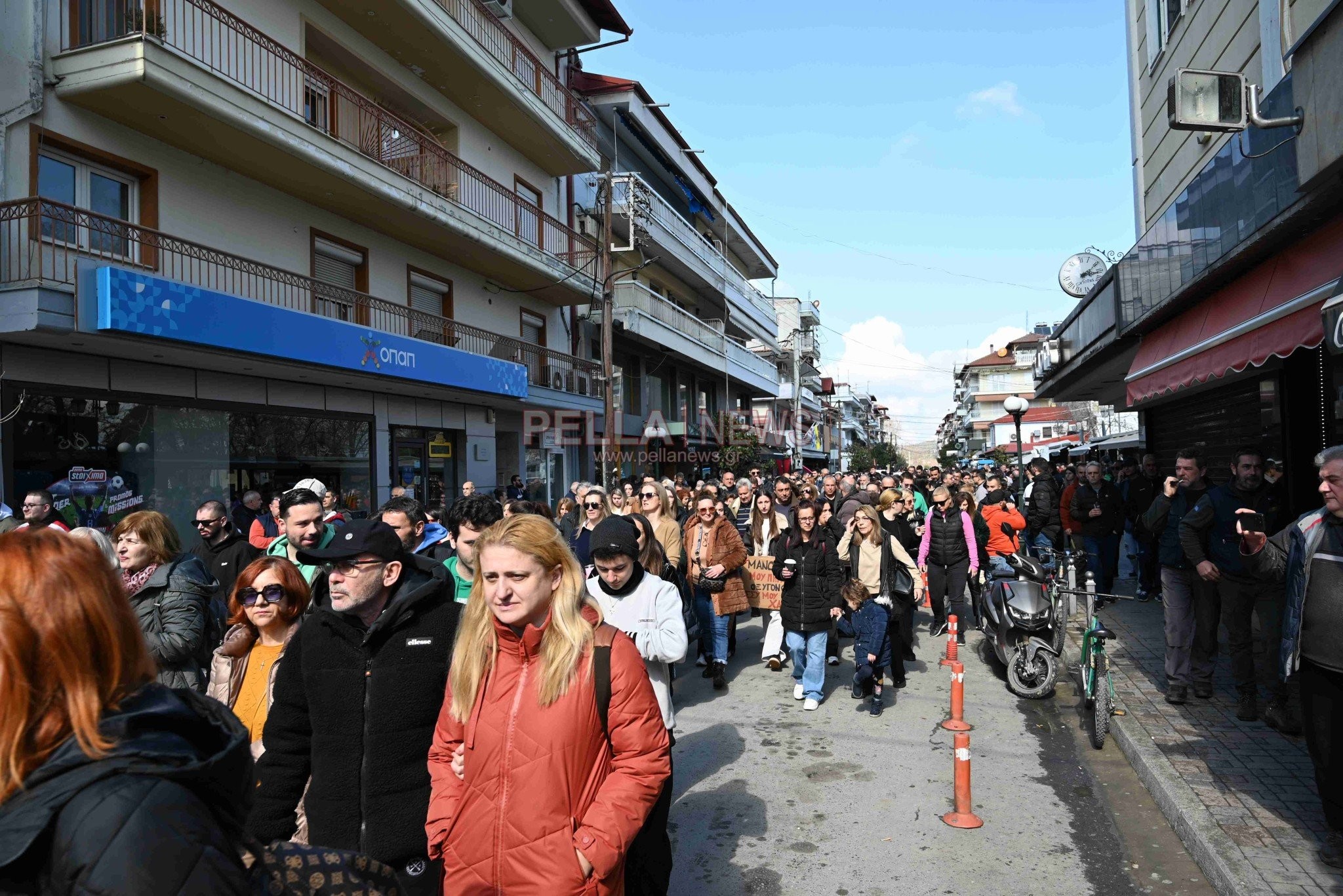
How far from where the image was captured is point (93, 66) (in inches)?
396

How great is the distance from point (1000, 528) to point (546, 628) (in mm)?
9685

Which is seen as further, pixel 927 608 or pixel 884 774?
pixel 927 608

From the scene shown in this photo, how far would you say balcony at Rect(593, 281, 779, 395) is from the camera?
1018 inches

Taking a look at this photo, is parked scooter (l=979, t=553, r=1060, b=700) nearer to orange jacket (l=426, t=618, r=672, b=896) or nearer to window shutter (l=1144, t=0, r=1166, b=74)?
orange jacket (l=426, t=618, r=672, b=896)

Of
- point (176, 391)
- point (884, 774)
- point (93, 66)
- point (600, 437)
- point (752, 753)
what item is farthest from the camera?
point (600, 437)

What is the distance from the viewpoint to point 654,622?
15.3 feet

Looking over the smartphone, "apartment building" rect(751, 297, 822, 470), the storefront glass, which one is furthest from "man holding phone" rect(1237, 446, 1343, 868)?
"apartment building" rect(751, 297, 822, 470)

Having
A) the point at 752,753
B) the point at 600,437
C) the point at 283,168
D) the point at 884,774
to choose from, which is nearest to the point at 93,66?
the point at 283,168

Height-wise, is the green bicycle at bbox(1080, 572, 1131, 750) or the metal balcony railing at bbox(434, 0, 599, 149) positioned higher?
the metal balcony railing at bbox(434, 0, 599, 149)

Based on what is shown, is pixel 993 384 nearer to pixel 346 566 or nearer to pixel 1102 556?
pixel 1102 556

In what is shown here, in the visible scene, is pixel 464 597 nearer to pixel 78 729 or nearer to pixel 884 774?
pixel 884 774

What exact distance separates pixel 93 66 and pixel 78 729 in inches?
451

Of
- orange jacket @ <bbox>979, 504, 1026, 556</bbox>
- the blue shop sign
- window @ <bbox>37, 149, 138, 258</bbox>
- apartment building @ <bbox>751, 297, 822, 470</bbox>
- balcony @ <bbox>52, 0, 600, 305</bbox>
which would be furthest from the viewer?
apartment building @ <bbox>751, 297, 822, 470</bbox>

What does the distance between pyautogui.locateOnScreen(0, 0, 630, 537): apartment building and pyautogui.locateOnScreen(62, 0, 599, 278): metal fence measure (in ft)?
0.16
